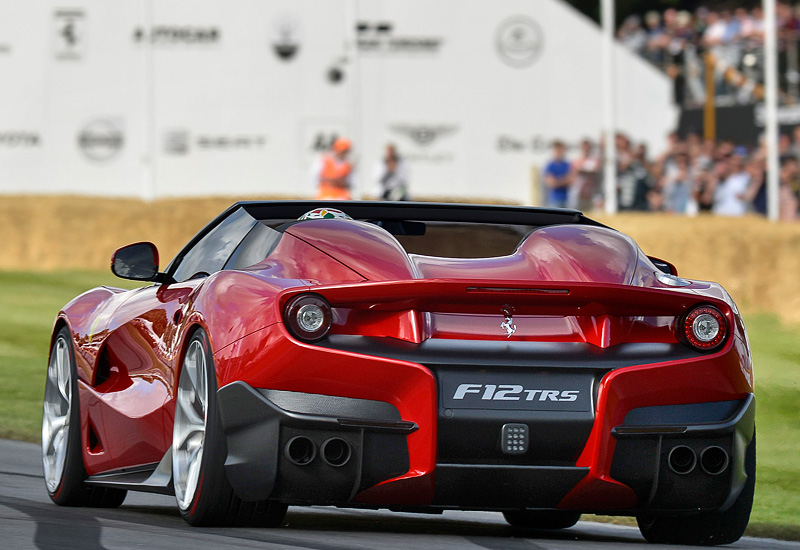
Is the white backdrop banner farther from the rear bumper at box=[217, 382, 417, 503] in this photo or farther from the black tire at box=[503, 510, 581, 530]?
the rear bumper at box=[217, 382, 417, 503]

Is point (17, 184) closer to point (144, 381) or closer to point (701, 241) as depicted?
point (701, 241)

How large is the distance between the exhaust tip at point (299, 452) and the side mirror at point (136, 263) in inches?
55.2

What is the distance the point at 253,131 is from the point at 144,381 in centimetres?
2558

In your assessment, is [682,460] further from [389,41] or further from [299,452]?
[389,41]

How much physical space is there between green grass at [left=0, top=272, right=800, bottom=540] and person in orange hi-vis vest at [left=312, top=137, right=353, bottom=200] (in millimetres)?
3001

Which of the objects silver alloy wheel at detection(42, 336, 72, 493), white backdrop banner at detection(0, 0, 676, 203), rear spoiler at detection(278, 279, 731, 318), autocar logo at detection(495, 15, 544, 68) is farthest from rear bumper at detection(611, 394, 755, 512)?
autocar logo at detection(495, 15, 544, 68)

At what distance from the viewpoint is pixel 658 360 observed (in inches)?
203

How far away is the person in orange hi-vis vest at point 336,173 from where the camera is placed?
2223 centimetres

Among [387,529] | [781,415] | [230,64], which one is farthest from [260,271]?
[230,64]

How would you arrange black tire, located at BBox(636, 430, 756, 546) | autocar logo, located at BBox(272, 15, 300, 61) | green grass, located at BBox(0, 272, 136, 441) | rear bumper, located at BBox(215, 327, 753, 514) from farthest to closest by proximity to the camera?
autocar logo, located at BBox(272, 15, 300, 61), green grass, located at BBox(0, 272, 136, 441), black tire, located at BBox(636, 430, 756, 546), rear bumper, located at BBox(215, 327, 753, 514)

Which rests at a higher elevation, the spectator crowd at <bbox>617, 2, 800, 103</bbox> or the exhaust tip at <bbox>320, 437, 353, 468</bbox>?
the spectator crowd at <bbox>617, 2, 800, 103</bbox>

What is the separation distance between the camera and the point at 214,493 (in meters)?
5.28

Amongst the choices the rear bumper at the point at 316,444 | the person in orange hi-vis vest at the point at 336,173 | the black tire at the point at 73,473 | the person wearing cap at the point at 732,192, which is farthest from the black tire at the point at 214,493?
the person in orange hi-vis vest at the point at 336,173

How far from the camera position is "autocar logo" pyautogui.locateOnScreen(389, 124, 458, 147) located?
31.8m
